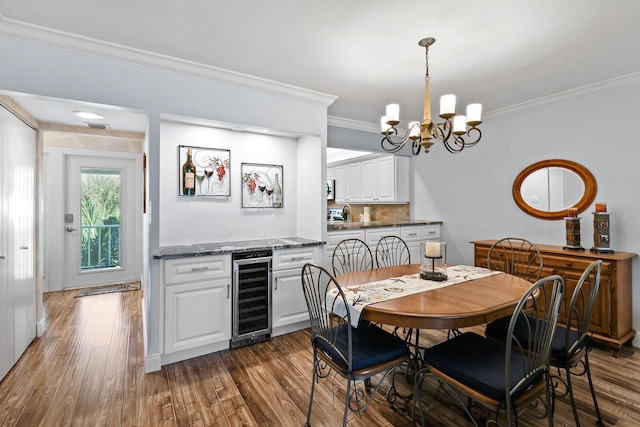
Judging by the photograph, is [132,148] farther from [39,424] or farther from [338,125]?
[39,424]

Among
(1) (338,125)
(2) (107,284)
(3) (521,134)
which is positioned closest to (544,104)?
(3) (521,134)

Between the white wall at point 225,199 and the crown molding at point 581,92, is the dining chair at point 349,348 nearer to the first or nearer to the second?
the white wall at point 225,199

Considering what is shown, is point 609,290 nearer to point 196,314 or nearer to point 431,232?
point 431,232

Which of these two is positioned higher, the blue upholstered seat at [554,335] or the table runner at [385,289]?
the table runner at [385,289]

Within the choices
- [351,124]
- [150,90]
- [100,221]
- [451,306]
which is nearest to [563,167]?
[351,124]

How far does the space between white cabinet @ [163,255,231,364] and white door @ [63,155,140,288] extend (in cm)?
303

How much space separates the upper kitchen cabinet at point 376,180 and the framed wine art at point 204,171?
249cm

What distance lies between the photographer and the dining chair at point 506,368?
138 cm

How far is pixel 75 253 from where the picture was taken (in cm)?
468

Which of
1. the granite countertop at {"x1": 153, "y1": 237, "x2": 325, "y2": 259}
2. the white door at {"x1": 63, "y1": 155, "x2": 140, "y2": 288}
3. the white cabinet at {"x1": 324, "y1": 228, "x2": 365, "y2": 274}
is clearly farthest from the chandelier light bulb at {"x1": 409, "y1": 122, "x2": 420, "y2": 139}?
the white door at {"x1": 63, "y1": 155, "x2": 140, "y2": 288}

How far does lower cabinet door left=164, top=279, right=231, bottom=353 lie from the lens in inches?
100

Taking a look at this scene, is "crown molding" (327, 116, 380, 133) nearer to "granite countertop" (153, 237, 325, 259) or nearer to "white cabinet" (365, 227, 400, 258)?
"white cabinet" (365, 227, 400, 258)

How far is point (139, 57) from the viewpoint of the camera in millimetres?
2393

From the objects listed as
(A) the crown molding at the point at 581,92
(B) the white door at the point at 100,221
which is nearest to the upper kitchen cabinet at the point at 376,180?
(A) the crown molding at the point at 581,92
